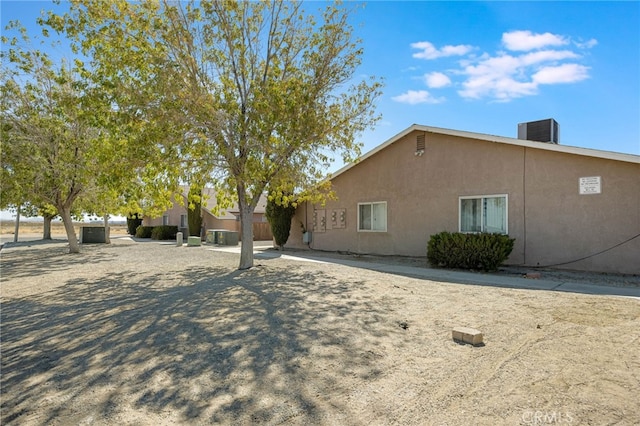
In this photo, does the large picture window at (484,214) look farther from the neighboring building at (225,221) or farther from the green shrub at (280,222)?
the neighboring building at (225,221)

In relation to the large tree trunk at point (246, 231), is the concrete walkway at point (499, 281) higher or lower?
lower

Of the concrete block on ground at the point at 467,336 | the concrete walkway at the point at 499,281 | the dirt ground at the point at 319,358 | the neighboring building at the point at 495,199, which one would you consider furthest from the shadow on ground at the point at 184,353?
the neighboring building at the point at 495,199

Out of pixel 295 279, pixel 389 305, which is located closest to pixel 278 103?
pixel 295 279

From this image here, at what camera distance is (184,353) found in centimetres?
440

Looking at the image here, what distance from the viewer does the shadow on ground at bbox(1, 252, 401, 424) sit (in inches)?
127

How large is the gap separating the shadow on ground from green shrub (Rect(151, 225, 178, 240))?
22.9 metres

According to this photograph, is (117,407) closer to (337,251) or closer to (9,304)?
(9,304)

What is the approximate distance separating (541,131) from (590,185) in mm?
3499

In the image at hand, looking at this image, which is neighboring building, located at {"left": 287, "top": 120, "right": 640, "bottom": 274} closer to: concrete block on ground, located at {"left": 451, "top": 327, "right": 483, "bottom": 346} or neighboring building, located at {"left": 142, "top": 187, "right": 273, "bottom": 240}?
concrete block on ground, located at {"left": 451, "top": 327, "right": 483, "bottom": 346}

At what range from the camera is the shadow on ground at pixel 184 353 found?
3.24 meters

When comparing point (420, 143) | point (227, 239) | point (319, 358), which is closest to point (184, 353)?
point (319, 358)

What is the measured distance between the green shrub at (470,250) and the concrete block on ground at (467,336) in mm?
6558

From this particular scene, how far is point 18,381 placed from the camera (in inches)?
147

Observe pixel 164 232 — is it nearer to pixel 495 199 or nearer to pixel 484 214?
pixel 484 214
